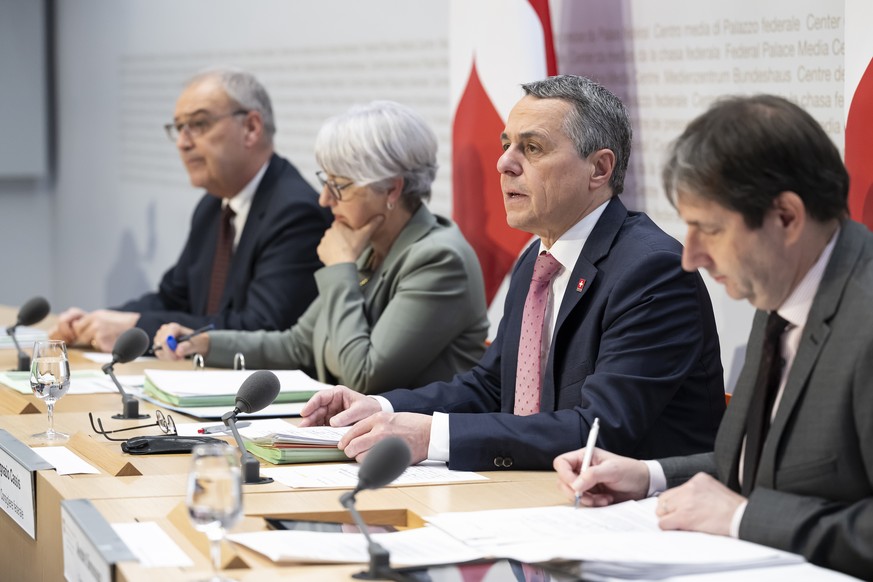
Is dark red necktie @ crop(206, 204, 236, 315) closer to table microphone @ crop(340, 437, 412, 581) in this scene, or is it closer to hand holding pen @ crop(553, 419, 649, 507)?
hand holding pen @ crop(553, 419, 649, 507)

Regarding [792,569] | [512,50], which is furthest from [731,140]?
[512,50]

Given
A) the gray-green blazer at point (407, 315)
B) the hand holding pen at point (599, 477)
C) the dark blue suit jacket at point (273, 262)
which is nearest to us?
the hand holding pen at point (599, 477)

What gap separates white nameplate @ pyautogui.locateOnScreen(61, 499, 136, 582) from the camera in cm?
167

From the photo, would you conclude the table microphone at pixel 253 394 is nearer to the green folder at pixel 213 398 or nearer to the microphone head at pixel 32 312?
the green folder at pixel 213 398

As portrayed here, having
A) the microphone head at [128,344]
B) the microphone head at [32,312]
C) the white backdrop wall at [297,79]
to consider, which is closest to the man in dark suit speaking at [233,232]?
the microphone head at [32,312]

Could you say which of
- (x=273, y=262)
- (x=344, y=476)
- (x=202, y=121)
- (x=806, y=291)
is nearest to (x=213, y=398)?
(x=344, y=476)

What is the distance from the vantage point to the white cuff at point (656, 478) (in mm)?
2031

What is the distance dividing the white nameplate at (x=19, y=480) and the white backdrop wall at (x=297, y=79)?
1844 millimetres

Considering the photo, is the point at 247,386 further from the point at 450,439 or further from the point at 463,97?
the point at 463,97

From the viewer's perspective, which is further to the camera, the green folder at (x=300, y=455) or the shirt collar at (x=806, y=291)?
the green folder at (x=300, y=455)

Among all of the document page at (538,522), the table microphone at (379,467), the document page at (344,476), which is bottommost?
the document page at (344,476)

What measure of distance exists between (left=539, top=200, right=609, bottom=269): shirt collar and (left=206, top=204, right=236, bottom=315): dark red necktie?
6.47 feet

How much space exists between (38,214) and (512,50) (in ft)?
19.8

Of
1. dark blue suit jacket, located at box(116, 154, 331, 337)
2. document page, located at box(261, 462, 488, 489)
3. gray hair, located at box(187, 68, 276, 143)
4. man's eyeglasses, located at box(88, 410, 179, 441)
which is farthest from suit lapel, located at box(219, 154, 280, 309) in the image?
document page, located at box(261, 462, 488, 489)
